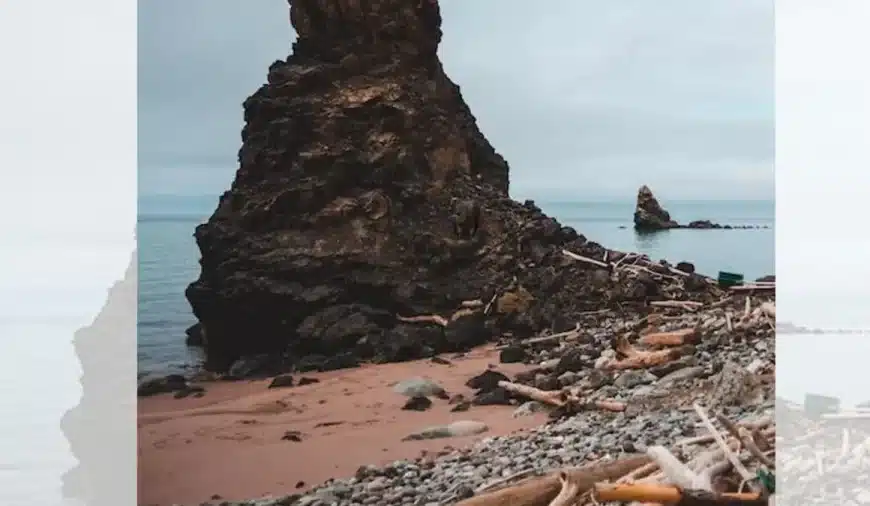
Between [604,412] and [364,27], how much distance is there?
122 centimetres

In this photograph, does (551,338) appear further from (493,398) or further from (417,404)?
(417,404)

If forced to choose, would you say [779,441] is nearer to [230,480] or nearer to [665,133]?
[665,133]

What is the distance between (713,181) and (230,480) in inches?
59.5

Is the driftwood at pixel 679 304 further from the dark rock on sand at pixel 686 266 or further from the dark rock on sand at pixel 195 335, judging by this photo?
the dark rock on sand at pixel 195 335

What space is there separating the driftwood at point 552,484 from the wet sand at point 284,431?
14cm

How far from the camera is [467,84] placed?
2.47 meters

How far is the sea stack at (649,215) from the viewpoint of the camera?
8.07ft

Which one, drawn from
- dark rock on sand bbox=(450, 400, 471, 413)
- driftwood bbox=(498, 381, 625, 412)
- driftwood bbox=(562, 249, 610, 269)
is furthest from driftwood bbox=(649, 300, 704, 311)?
dark rock on sand bbox=(450, 400, 471, 413)

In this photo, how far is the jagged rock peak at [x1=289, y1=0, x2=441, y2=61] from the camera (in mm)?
2451

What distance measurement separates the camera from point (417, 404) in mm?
2367

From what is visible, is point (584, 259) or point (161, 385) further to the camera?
point (584, 259)

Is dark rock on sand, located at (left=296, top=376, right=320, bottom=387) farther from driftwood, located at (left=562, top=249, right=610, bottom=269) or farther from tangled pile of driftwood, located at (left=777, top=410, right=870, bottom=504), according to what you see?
tangled pile of driftwood, located at (left=777, top=410, right=870, bottom=504)

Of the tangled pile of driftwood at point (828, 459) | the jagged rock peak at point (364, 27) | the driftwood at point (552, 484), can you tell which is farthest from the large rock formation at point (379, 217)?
the tangled pile of driftwood at point (828, 459)

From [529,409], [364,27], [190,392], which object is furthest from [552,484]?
[364,27]
